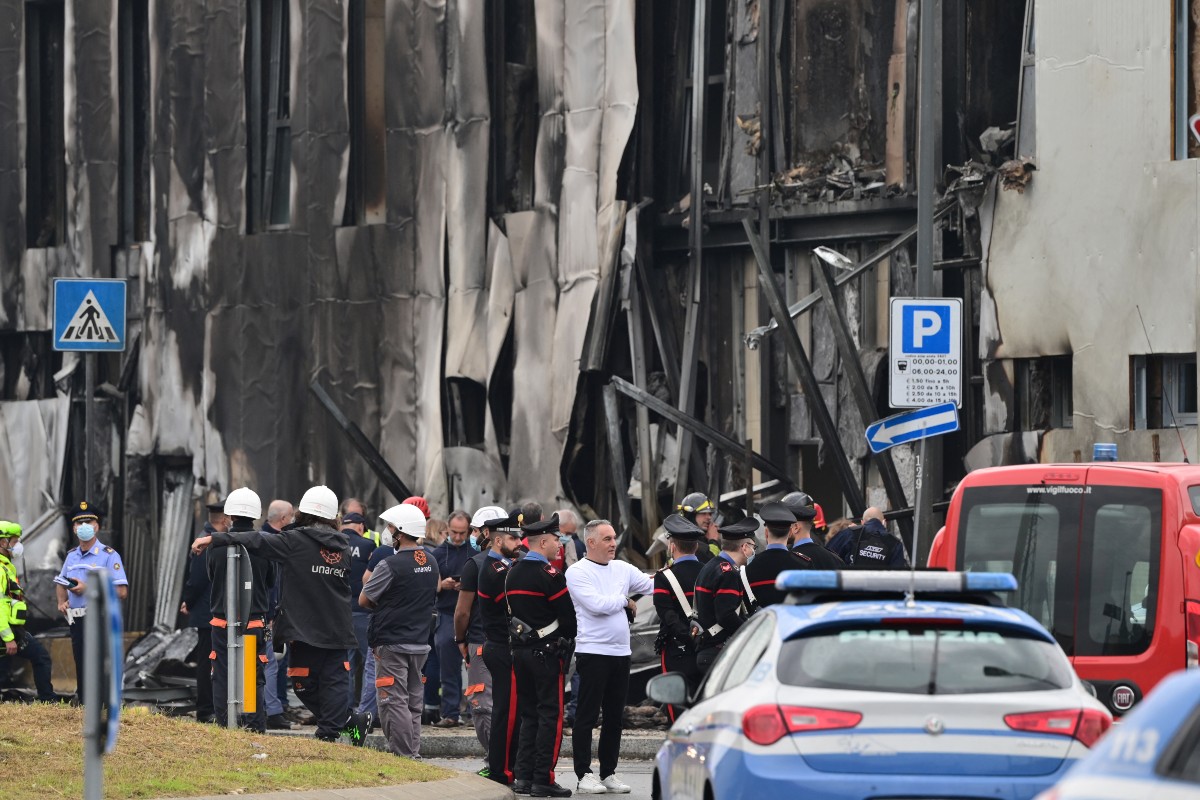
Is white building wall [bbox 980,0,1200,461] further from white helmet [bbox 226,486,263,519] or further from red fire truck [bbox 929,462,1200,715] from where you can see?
white helmet [bbox 226,486,263,519]

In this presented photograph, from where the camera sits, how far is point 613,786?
14438mm

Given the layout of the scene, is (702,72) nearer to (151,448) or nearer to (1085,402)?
(1085,402)

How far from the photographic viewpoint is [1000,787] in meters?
7.95

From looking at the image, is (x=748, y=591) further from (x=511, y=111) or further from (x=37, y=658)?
(x=511, y=111)

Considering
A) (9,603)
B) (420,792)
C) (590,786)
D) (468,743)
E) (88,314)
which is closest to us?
(420,792)

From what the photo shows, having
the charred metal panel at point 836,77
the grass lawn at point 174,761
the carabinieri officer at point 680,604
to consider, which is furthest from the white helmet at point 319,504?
the charred metal panel at point 836,77

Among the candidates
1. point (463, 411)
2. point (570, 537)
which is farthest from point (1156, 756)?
point (463, 411)

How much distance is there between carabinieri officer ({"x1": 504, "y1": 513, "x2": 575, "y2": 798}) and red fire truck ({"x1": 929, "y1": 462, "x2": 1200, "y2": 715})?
2607 millimetres

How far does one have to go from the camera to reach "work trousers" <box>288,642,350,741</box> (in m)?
15.8

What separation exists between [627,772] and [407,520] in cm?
251

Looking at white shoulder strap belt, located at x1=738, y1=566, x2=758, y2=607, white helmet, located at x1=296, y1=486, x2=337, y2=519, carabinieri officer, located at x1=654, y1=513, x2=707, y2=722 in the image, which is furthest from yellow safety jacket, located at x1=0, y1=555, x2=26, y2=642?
white shoulder strap belt, located at x1=738, y1=566, x2=758, y2=607

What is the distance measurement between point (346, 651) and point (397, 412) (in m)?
9.86

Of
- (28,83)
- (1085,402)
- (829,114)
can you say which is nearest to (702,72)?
(829,114)

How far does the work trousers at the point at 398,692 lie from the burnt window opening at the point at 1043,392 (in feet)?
24.8
